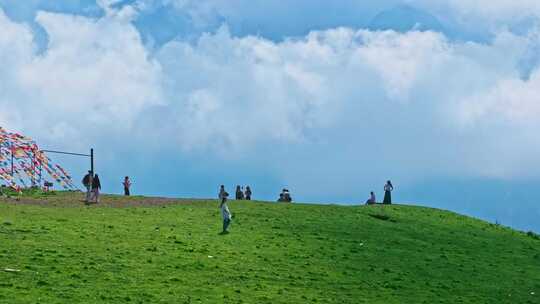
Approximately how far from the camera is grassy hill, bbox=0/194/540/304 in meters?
41.9

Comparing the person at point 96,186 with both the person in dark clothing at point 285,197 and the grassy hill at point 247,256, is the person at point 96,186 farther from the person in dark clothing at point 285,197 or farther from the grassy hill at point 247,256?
the person in dark clothing at point 285,197

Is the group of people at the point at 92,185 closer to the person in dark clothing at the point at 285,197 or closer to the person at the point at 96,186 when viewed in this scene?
the person at the point at 96,186

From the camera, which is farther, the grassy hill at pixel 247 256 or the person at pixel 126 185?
the person at pixel 126 185

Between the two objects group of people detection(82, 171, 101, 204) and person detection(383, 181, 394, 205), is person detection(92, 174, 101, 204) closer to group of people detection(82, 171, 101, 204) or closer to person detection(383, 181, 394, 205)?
group of people detection(82, 171, 101, 204)

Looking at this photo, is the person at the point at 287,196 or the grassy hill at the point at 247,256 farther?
the person at the point at 287,196

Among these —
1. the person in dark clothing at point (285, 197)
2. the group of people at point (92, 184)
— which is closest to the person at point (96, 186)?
the group of people at point (92, 184)

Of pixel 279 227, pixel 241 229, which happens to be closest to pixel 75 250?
pixel 241 229

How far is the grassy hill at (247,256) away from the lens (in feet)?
138

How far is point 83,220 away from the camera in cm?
5734

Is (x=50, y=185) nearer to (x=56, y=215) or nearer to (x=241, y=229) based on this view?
(x=56, y=215)

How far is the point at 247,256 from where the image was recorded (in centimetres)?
5072

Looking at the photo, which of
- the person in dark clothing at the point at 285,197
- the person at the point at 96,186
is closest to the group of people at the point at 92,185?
the person at the point at 96,186

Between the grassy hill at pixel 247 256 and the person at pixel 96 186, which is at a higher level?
the person at pixel 96 186

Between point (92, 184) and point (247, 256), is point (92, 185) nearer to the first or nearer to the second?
point (92, 184)
